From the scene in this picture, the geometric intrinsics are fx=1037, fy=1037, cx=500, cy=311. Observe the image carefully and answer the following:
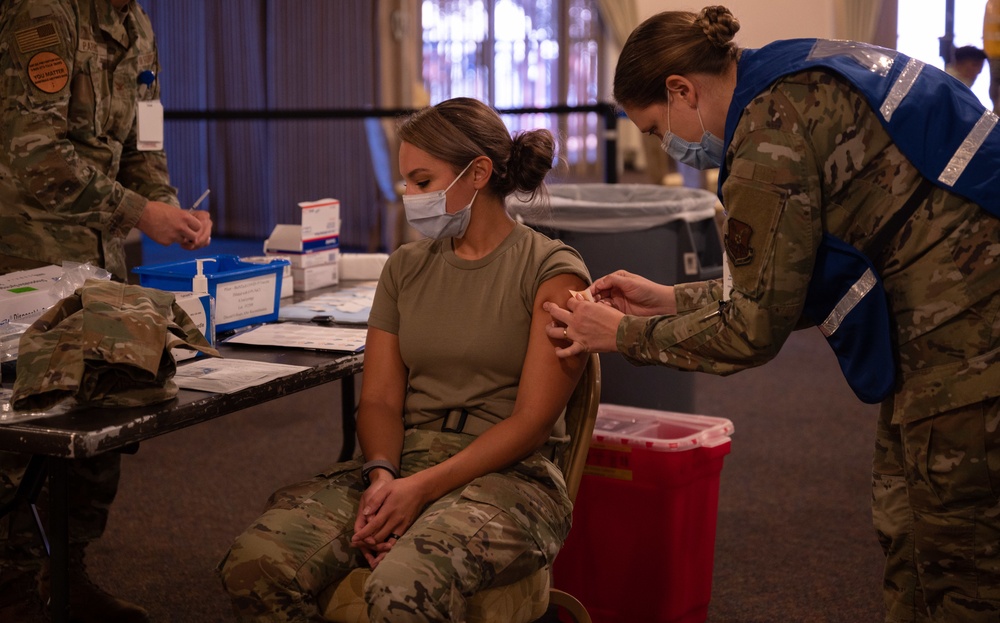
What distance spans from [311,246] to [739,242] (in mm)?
1397

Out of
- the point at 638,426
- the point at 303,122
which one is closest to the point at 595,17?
the point at 303,122

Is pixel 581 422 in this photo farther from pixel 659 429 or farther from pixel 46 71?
pixel 46 71

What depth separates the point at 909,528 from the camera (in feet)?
4.80

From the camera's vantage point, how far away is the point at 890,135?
1.34 meters

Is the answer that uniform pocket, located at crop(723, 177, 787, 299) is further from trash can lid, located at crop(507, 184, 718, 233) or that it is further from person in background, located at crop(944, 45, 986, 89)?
person in background, located at crop(944, 45, 986, 89)

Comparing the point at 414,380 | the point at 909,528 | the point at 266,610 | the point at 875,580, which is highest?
the point at 414,380

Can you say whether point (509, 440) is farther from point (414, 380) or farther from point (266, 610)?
point (266, 610)

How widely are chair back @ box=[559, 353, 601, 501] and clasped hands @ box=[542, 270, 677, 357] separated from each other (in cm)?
12

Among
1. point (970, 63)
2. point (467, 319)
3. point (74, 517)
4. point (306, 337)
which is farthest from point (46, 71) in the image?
point (970, 63)

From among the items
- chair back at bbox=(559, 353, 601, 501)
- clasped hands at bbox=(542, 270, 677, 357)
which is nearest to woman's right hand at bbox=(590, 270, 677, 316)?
clasped hands at bbox=(542, 270, 677, 357)

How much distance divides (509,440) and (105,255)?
3.97ft

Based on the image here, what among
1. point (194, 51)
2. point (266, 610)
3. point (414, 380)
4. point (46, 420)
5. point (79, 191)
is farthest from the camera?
point (194, 51)

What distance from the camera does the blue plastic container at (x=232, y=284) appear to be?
2.04 m

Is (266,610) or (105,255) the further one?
(105,255)
